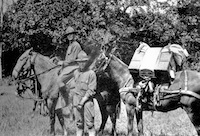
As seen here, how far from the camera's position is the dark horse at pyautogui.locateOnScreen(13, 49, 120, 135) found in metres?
7.86

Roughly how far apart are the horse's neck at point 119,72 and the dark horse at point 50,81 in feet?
1.08

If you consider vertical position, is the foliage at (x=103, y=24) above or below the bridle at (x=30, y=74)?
above

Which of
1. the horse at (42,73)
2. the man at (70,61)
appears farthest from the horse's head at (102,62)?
the horse at (42,73)

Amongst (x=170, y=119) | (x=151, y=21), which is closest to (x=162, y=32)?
(x=151, y=21)

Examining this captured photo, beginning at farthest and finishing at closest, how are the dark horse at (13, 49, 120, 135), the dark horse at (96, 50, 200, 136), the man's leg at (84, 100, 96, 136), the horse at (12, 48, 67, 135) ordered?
the horse at (12, 48, 67, 135), the dark horse at (13, 49, 120, 135), the man's leg at (84, 100, 96, 136), the dark horse at (96, 50, 200, 136)

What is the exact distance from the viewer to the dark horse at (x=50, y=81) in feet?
25.8

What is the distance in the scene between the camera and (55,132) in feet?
28.0

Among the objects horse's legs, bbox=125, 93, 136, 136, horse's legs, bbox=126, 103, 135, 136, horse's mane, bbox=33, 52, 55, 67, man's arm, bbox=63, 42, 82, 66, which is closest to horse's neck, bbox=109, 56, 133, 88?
horse's legs, bbox=125, 93, 136, 136

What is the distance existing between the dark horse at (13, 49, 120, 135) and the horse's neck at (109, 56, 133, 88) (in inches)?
12.9

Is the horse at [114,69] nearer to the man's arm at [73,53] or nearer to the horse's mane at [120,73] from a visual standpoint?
the horse's mane at [120,73]

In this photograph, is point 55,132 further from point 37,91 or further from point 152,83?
point 152,83

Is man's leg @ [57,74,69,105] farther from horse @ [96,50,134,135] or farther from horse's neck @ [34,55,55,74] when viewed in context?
horse @ [96,50,134,135]

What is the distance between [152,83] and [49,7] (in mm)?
14996

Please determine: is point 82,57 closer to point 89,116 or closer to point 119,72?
point 119,72
